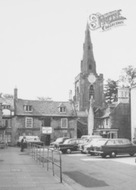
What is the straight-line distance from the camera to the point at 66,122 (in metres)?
58.9

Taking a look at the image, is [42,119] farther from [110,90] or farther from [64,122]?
[110,90]

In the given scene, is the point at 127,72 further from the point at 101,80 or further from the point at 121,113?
the point at 121,113

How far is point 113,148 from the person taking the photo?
24.6 metres

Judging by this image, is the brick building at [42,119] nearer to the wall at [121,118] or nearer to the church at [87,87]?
the wall at [121,118]

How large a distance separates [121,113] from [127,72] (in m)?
22.3

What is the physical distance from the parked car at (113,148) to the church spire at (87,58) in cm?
5481

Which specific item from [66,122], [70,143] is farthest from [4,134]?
[70,143]

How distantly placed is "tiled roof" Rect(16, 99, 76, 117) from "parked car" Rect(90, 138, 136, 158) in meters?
33.0

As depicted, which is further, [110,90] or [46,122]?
[110,90]

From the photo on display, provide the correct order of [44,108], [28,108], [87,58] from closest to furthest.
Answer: [28,108], [44,108], [87,58]

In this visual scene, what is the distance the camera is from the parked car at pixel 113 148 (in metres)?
24.2

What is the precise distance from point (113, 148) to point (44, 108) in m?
36.2

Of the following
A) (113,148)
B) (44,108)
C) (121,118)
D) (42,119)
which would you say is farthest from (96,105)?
(113,148)

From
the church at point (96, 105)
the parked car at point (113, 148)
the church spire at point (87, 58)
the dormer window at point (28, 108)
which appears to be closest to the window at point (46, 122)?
the dormer window at point (28, 108)
